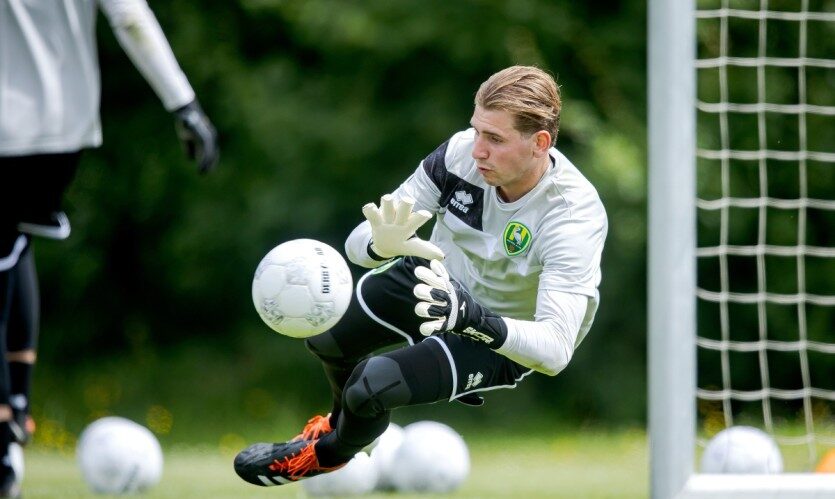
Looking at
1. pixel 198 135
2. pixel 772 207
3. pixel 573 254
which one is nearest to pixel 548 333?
pixel 573 254

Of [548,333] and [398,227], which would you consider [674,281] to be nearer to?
[548,333]

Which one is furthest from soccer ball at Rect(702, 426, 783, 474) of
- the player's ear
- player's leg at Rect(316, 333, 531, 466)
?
the player's ear

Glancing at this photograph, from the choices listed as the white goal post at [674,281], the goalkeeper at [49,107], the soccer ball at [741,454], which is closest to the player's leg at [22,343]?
the goalkeeper at [49,107]

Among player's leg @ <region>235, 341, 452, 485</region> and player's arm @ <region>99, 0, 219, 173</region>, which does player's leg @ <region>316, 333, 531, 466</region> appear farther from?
player's arm @ <region>99, 0, 219, 173</region>

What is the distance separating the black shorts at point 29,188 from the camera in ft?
13.6

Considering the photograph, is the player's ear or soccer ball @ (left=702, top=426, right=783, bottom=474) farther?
soccer ball @ (left=702, top=426, right=783, bottom=474)

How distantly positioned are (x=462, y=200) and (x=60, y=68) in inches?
61.5

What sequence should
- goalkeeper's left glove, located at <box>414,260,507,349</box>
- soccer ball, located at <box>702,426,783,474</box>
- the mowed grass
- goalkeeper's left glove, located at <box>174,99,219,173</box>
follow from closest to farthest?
goalkeeper's left glove, located at <box>414,260,507,349</box>
goalkeeper's left glove, located at <box>174,99,219,173</box>
soccer ball, located at <box>702,426,783,474</box>
the mowed grass

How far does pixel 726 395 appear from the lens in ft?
14.6

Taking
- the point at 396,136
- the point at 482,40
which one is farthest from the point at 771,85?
the point at 396,136

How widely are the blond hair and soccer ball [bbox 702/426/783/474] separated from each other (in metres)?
2.16

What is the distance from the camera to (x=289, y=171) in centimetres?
1013

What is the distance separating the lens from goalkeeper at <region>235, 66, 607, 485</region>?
10.8ft

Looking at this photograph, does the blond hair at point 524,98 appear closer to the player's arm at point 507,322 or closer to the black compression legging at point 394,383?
the player's arm at point 507,322
